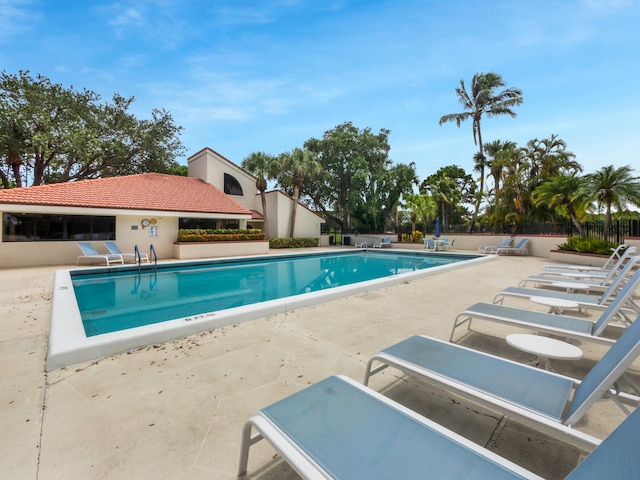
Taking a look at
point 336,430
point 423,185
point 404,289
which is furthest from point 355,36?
point 423,185

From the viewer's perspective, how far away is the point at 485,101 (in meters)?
29.5

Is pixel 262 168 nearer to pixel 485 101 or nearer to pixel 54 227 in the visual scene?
pixel 54 227

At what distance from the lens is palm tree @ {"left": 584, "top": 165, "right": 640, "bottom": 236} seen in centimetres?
1235

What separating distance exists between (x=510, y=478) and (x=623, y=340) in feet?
4.76

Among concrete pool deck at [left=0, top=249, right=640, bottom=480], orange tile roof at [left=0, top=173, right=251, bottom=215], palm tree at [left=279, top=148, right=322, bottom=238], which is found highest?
palm tree at [left=279, top=148, right=322, bottom=238]

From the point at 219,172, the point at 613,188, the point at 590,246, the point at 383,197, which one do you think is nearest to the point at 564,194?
the point at 613,188

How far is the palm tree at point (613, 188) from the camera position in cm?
1235

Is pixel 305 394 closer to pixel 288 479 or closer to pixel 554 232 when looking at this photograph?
pixel 288 479

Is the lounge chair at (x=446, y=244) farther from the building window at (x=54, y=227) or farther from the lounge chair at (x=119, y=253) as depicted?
the building window at (x=54, y=227)

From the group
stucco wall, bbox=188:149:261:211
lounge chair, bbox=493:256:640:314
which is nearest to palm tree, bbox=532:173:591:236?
lounge chair, bbox=493:256:640:314

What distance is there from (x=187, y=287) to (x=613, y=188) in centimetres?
1766

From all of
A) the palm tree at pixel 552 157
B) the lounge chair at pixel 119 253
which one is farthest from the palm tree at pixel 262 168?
the palm tree at pixel 552 157

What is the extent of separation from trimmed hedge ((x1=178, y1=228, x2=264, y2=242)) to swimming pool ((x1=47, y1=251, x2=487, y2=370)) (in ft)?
9.14

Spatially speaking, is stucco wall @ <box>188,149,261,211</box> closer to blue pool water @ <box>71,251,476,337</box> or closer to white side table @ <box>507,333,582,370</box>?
blue pool water @ <box>71,251,476,337</box>
